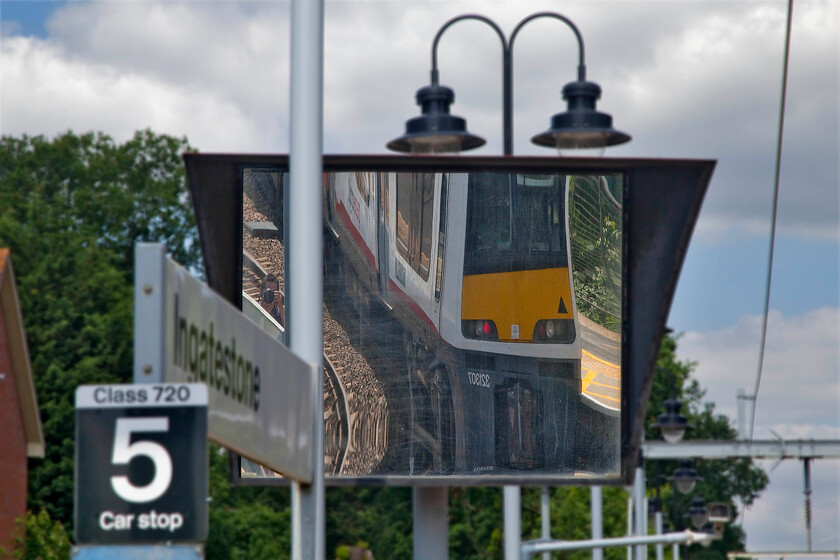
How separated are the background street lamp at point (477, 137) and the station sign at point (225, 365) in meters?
3.91

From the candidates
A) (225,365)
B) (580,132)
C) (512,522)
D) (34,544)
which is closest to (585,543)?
(512,522)

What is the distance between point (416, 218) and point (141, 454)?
4.62 metres

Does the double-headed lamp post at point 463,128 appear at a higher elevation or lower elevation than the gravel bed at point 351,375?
higher

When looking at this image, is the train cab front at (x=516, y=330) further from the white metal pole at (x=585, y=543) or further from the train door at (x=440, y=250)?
the white metal pole at (x=585, y=543)

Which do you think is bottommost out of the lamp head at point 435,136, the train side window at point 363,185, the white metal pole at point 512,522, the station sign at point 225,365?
the white metal pole at point 512,522

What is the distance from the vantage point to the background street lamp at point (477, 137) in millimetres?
9875

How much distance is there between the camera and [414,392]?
8.48m

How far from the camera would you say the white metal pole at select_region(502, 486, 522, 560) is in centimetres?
1593

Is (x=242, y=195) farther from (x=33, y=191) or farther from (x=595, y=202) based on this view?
(x=33, y=191)

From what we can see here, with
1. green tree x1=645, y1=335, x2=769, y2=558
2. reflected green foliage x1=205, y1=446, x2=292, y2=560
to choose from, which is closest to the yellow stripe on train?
reflected green foliage x1=205, y1=446, x2=292, y2=560

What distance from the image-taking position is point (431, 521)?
8914mm

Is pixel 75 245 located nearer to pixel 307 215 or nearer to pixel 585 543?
pixel 585 543

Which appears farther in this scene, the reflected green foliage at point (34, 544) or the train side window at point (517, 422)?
the reflected green foliage at point (34, 544)


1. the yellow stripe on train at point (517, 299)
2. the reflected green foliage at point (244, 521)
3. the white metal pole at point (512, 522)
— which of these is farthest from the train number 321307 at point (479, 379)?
the reflected green foliage at point (244, 521)
